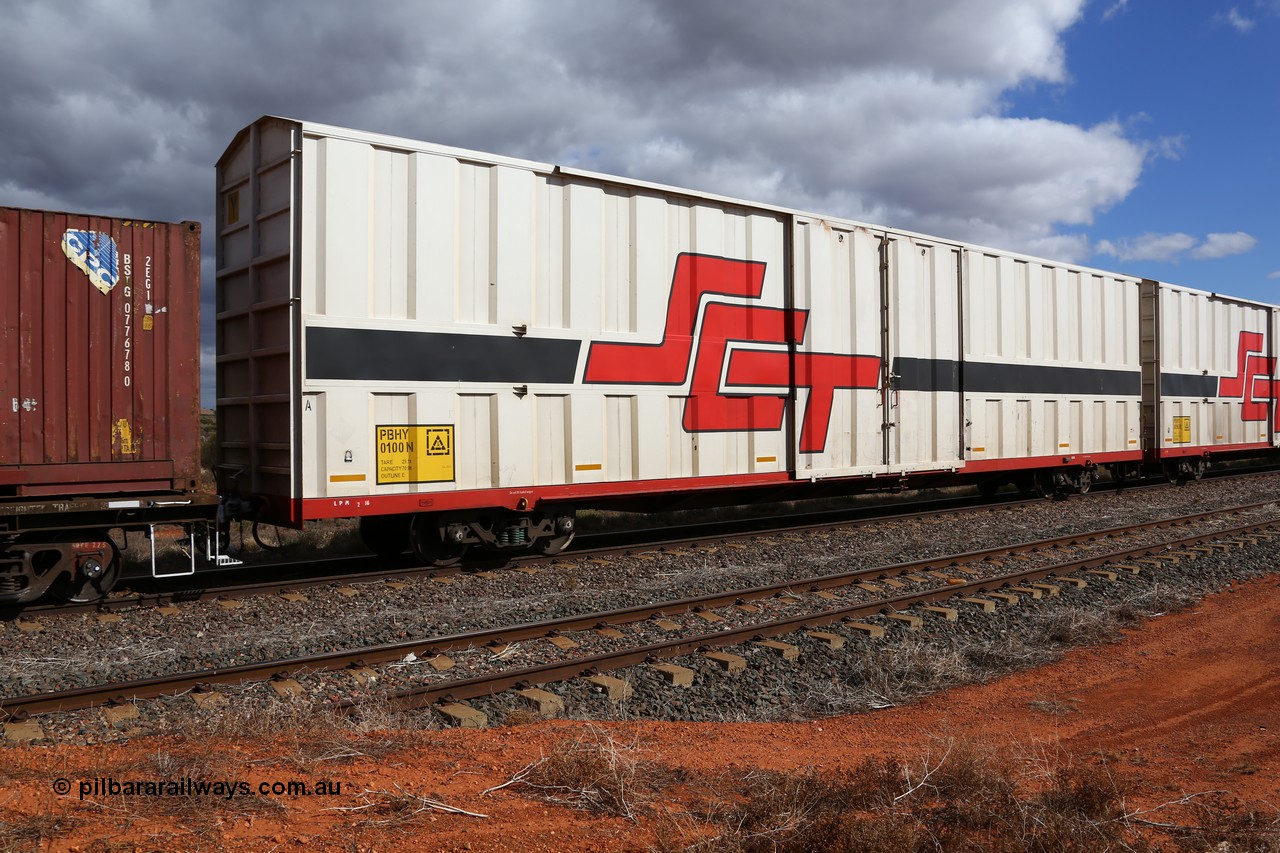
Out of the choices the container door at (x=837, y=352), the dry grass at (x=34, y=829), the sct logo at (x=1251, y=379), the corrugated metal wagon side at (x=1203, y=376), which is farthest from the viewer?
the sct logo at (x=1251, y=379)

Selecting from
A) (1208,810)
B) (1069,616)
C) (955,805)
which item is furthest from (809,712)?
(1069,616)

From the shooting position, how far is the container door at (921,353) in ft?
43.9

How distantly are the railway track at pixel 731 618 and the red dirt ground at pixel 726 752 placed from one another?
883mm

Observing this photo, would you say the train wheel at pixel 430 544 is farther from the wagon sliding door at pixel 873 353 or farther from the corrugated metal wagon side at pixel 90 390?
the wagon sliding door at pixel 873 353

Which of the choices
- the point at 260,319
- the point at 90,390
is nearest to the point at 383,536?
the point at 260,319

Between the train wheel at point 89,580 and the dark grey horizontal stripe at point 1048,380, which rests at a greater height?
the dark grey horizontal stripe at point 1048,380

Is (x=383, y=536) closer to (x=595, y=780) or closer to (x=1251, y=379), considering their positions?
(x=595, y=780)

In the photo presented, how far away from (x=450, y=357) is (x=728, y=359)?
3.79 metres

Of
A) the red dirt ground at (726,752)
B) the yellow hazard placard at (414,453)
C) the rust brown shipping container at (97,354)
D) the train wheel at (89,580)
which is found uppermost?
the rust brown shipping container at (97,354)

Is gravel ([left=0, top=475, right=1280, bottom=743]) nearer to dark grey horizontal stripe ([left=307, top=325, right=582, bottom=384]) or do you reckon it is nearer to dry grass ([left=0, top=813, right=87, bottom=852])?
dry grass ([left=0, top=813, right=87, bottom=852])

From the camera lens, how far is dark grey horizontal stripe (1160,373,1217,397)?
62.5 ft

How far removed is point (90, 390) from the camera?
7688mm

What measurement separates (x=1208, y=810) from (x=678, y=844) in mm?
2432

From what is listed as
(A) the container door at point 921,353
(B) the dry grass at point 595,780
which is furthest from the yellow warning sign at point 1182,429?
(B) the dry grass at point 595,780
